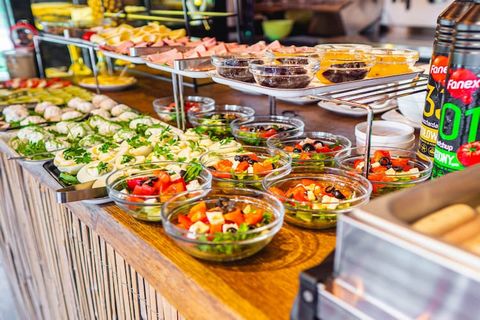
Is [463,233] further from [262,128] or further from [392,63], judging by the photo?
[262,128]

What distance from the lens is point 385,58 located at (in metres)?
1.40

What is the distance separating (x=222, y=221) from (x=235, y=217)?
0.04 metres

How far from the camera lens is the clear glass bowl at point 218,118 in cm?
176

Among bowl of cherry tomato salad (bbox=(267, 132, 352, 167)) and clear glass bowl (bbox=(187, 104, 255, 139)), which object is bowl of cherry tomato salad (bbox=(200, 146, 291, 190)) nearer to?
bowl of cherry tomato salad (bbox=(267, 132, 352, 167))

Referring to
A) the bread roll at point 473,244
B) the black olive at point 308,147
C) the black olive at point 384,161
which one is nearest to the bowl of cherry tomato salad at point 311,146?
the black olive at point 308,147

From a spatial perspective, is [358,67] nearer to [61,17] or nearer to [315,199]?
[315,199]

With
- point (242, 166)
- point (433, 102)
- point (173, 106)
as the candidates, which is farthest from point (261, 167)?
point (173, 106)

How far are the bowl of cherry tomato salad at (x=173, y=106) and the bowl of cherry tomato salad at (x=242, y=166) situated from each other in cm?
65

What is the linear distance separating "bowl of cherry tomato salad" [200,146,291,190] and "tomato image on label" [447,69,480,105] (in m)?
0.46

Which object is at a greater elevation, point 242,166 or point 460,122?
point 460,122

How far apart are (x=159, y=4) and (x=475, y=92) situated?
13.6ft

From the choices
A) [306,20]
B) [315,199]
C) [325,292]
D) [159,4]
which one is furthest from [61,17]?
[325,292]

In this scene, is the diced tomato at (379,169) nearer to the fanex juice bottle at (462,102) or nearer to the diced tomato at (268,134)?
the fanex juice bottle at (462,102)

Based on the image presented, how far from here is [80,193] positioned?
1.18 m
